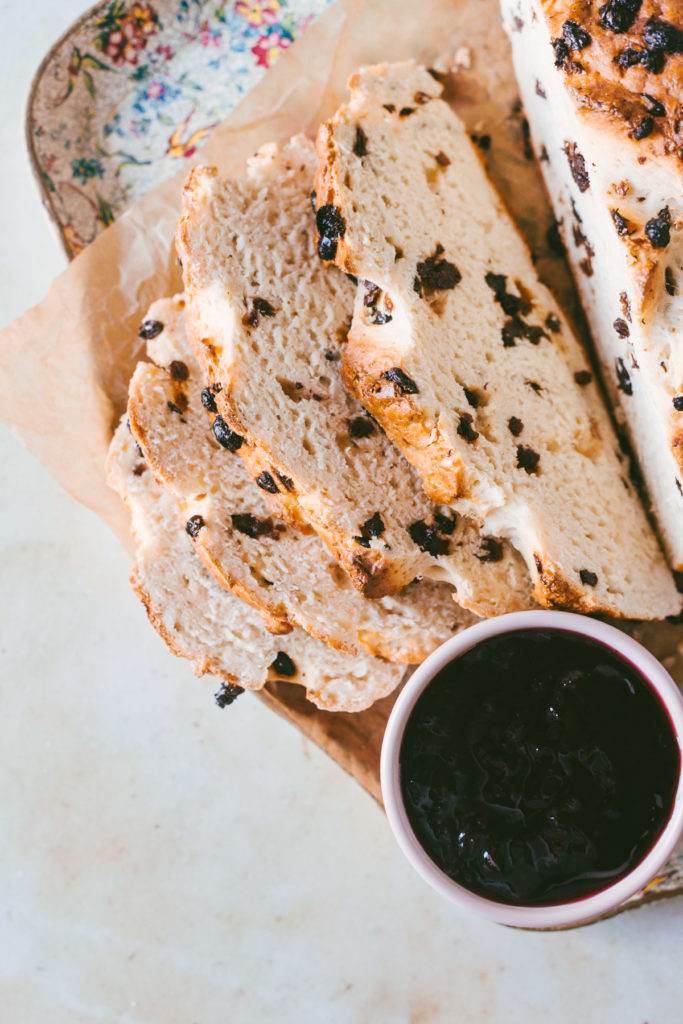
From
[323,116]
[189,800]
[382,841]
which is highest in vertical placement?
[323,116]

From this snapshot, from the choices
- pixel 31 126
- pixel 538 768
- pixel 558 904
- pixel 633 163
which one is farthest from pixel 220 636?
pixel 31 126

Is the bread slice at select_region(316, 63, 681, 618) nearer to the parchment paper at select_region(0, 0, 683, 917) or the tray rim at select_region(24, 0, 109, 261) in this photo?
the parchment paper at select_region(0, 0, 683, 917)

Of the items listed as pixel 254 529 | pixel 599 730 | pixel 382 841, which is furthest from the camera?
pixel 382 841

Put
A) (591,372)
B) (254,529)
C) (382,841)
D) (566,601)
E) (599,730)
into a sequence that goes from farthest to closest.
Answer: (382,841)
(591,372)
(254,529)
(566,601)
(599,730)

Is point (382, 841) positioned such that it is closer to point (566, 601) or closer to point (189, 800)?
point (189, 800)

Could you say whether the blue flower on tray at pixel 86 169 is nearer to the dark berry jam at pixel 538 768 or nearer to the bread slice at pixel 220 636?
the bread slice at pixel 220 636

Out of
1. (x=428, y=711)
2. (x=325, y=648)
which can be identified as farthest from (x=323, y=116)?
(x=428, y=711)

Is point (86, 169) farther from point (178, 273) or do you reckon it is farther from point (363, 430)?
point (363, 430)
